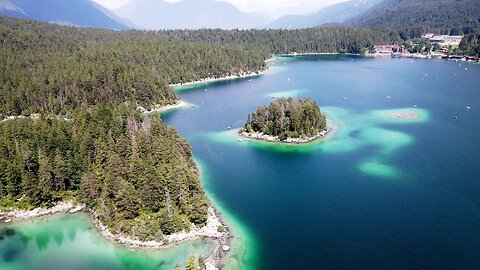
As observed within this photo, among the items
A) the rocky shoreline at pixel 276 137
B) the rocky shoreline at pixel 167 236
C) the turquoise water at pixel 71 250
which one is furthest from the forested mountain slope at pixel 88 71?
the turquoise water at pixel 71 250

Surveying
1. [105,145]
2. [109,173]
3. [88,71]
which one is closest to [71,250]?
[109,173]

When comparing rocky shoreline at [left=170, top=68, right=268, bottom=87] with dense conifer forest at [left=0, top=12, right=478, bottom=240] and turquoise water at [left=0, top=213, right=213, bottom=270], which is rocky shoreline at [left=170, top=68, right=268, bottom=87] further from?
turquoise water at [left=0, top=213, right=213, bottom=270]

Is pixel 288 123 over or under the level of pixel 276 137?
over

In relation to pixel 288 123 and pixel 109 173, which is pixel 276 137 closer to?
pixel 288 123

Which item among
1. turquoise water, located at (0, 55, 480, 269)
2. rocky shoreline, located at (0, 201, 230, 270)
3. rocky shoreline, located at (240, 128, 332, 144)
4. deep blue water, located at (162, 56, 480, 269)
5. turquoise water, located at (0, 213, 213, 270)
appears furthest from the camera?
rocky shoreline, located at (240, 128, 332, 144)

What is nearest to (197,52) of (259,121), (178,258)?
(259,121)

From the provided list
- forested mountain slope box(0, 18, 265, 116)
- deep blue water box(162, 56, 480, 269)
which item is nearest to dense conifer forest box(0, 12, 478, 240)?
forested mountain slope box(0, 18, 265, 116)

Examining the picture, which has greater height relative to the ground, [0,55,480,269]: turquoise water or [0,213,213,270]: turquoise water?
[0,213,213,270]: turquoise water
